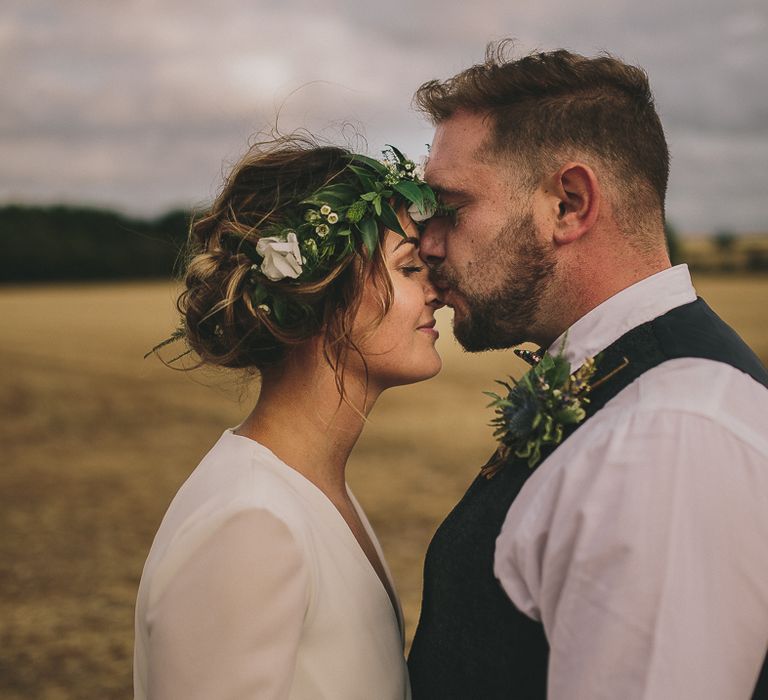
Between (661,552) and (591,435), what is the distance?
36 centimetres

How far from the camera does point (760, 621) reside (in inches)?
75.8

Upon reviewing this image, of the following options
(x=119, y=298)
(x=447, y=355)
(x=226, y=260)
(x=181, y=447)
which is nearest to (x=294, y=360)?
(x=226, y=260)

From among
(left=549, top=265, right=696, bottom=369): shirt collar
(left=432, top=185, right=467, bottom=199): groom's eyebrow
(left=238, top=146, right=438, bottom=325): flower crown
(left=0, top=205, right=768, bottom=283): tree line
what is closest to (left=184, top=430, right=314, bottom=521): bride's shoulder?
(left=238, top=146, right=438, bottom=325): flower crown

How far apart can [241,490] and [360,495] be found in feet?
34.7

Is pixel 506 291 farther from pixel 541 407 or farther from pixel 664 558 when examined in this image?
pixel 664 558

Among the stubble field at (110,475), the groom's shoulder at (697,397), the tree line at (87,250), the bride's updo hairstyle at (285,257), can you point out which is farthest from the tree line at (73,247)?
the groom's shoulder at (697,397)

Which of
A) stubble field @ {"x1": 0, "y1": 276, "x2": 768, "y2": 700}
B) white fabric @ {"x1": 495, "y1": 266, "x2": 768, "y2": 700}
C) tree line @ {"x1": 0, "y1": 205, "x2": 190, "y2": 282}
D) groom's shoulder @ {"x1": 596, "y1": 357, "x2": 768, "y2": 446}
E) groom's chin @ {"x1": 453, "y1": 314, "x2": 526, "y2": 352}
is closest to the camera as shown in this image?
white fabric @ {"x1": 495, "y1": 266, "x2": 768, "y2": 700}

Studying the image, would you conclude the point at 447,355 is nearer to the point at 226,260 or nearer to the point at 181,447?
the point at 181,447

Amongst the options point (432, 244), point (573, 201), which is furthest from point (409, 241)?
point (573, 201)

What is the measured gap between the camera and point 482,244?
3.12 m

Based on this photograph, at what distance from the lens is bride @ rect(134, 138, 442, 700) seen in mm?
2408

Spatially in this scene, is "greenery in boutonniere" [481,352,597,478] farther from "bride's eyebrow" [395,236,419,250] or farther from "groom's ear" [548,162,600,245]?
"bride's eyebrow" [395,236,419,250]

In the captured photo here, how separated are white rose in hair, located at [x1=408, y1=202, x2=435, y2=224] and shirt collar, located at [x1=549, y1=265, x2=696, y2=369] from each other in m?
0.79

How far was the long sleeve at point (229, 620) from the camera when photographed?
2381 mm
